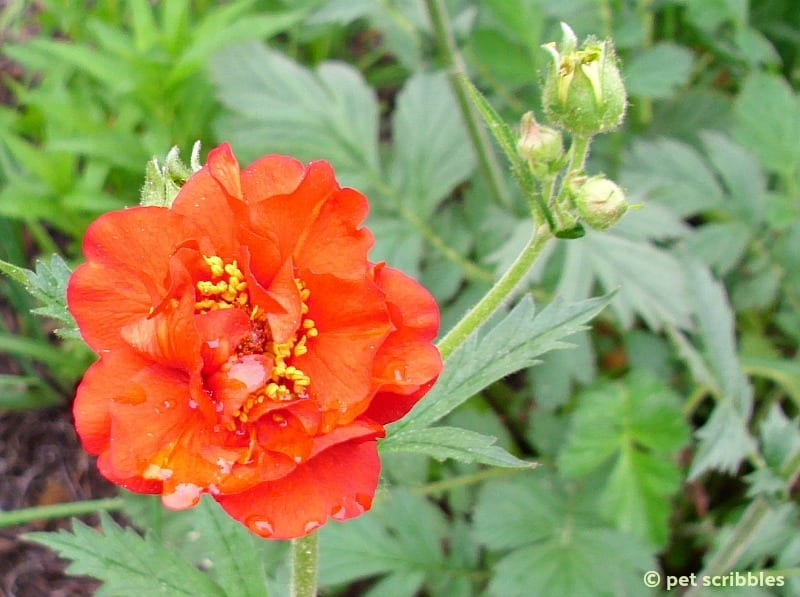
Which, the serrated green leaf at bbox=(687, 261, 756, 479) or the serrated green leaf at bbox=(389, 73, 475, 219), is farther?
the serrated green leaf at bbox=(389, 73, 475, 219)

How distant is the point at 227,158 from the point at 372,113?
54.7 inches

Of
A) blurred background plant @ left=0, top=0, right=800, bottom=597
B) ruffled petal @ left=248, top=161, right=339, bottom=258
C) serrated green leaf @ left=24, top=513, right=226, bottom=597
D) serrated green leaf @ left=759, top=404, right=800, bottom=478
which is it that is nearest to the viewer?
ruffled petal @ left=248, top=161, right=339, bottom=258

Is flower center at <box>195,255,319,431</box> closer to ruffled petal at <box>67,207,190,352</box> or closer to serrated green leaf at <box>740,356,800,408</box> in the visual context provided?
ruffled petal at <box>67,207,190,352</box>

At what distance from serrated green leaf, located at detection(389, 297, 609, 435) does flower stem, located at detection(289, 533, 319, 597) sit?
0.62 ft

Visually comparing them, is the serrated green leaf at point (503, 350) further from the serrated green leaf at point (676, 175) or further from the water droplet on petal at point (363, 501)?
the serrated green leaf at point (676, 175)

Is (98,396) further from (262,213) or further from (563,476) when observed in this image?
(563,476)

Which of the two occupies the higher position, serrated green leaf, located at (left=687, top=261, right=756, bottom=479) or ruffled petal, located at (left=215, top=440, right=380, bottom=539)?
ruffled petal, located at (left=215, top=440, right=380, bottom=539)

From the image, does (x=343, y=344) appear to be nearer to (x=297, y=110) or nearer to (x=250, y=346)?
(x=250, y=346)

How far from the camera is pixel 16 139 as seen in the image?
2320mm

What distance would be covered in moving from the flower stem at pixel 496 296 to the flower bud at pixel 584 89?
145mm

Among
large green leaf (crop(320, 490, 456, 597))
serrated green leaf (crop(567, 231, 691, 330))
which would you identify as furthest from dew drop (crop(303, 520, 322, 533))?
serrated green leaf (crop(567, 231, 691, 330))

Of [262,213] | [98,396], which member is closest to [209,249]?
[262,213]

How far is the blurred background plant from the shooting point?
188 centimetres

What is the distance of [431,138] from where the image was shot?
7.55 feet
